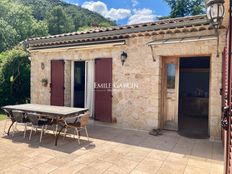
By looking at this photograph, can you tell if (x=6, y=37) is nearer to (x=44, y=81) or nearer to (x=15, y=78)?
(x=15, y=78)

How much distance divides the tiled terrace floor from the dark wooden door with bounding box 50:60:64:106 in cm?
324

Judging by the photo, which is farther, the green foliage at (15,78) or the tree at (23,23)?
the tree at (23,23)

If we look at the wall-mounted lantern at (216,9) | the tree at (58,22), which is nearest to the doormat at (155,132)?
the wall-mounted lantern at (216,9)

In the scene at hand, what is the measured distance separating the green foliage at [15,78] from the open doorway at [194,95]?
32.5ft

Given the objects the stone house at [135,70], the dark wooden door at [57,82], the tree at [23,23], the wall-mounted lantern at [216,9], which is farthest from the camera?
the tree at [23,23]

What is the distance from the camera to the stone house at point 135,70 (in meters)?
6.88

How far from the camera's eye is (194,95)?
12289mm

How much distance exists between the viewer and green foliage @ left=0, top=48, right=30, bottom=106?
43.0 feet

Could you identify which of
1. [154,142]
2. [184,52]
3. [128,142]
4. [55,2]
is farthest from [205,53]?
[55,2]

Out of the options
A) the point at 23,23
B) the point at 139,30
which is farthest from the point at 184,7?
the point at 23,23

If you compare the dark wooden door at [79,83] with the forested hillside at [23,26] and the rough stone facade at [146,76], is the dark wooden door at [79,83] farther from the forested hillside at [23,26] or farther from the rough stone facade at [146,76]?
the forested hillside at [23,26]

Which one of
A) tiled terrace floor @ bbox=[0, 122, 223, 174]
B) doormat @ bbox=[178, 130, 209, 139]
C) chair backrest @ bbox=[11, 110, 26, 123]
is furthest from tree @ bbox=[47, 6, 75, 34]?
tiled terrace floor @ bbox=[0, 122, 223, 174]

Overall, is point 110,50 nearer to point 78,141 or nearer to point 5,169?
point 78,141

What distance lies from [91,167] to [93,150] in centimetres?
110
